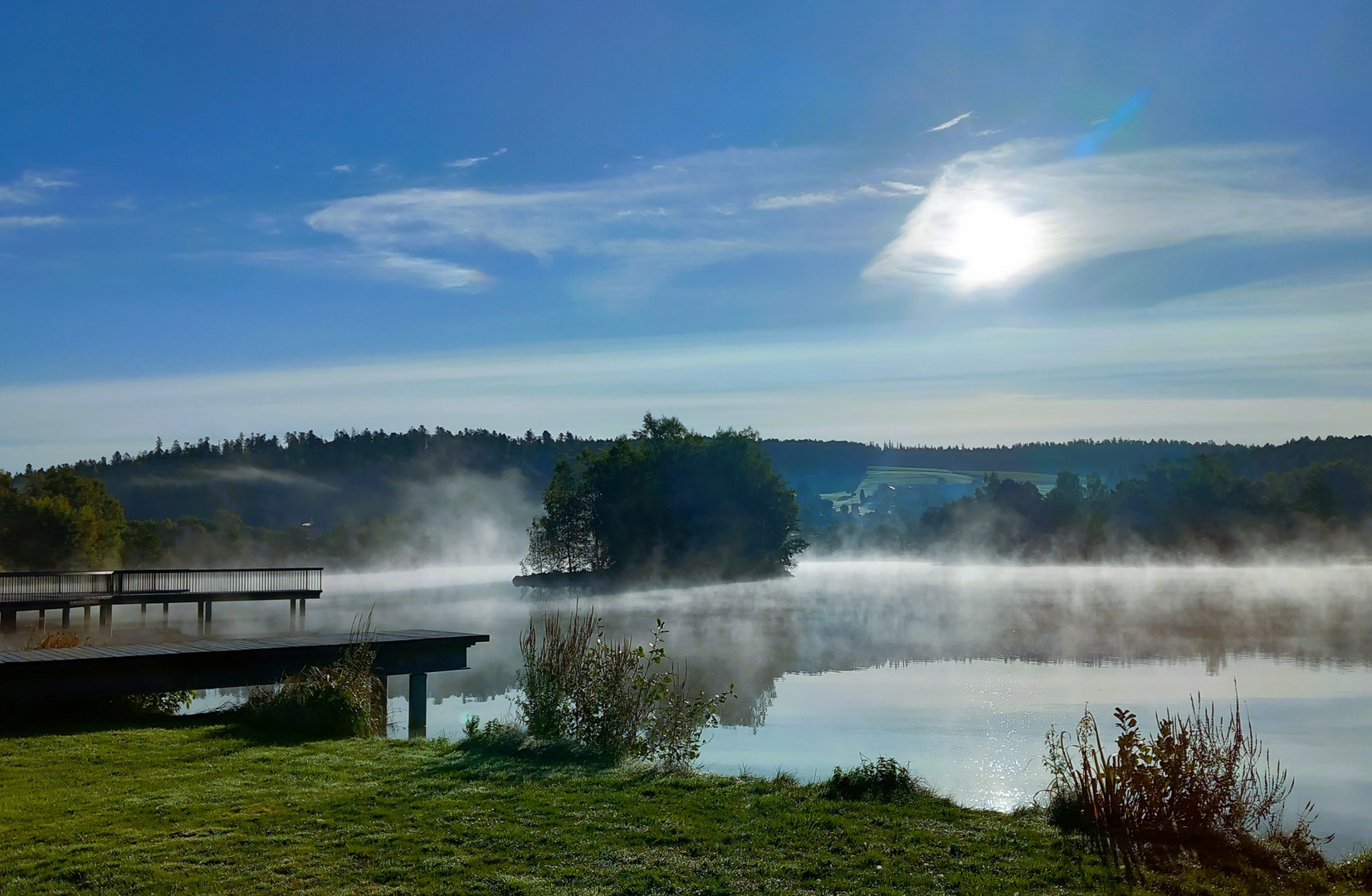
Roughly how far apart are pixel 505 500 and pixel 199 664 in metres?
132

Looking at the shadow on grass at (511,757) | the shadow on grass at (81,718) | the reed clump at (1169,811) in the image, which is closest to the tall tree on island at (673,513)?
the shadow on grass at (81,718)

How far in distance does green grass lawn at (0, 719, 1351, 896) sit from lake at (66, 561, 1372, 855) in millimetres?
3110

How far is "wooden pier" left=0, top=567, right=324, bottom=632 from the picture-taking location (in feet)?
91.7

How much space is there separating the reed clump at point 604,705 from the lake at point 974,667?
3.51ft

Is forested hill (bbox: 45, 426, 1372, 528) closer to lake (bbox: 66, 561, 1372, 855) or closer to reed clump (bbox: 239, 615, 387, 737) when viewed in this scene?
lake (bbox: 66, 561, 1372, 855)

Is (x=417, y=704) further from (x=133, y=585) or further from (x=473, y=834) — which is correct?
(x=133, y=585)

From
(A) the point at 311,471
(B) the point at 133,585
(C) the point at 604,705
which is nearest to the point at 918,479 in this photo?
(A) the point at 311,471

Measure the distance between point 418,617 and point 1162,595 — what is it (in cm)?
3646

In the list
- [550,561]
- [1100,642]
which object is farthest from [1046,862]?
[550,561]

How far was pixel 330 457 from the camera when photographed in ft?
497

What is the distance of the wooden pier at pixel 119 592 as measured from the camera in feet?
91.7

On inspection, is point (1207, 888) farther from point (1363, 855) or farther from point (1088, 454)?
point (1088, 454)

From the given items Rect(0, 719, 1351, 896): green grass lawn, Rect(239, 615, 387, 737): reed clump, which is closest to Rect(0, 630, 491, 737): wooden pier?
Rect(239, 615, 387, 737): reed clump

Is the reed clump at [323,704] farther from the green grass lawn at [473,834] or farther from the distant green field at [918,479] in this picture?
the distant green field at [918,479]
